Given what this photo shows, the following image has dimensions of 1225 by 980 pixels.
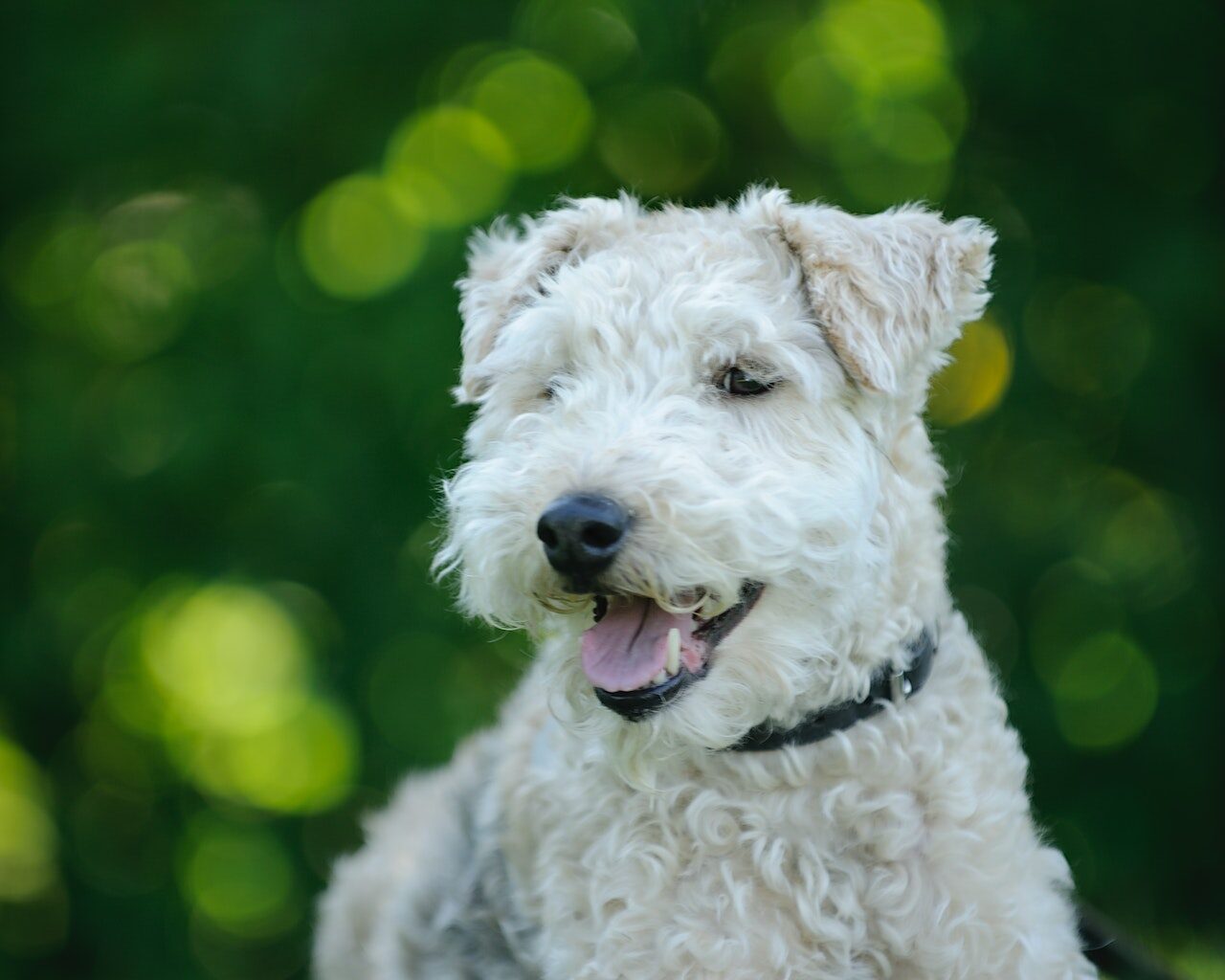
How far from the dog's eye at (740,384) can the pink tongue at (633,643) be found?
24.3 inches

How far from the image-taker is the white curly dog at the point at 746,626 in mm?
2695

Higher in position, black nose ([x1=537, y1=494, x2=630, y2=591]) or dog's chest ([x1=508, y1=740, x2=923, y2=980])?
black nose ([x1=537, y1=494, x2=630, y2=591])

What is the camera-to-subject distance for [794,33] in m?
5.95

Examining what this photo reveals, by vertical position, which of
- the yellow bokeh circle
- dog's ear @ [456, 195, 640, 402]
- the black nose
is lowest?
the yellow bokeh circle

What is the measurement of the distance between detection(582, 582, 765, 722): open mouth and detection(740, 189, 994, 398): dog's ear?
682 millimetres

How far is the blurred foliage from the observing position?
5.79 metres

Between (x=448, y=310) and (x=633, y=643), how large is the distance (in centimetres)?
332

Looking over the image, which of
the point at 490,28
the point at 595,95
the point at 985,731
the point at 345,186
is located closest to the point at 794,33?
the point at 595,95

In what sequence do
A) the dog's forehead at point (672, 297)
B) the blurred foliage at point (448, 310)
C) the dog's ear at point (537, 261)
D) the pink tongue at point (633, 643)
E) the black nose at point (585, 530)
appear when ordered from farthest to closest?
the blurred foliage at point (448, 310) → the dog's ear at point (537, 261) → the dog's forehead at point (672, 297) → the pink tongue at point (633, 643) → the black nose at point (585, 530)

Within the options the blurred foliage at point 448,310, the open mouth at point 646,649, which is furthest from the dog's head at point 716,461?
the blurred foliage at point 448,310

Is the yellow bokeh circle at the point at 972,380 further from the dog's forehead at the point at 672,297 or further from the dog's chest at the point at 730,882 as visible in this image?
the dog's chest at the point at 730,882

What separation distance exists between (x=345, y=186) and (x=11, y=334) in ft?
6.59

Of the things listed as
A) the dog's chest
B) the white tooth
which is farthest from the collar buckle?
the white tooth

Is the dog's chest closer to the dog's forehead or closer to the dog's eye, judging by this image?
the dog's eye
